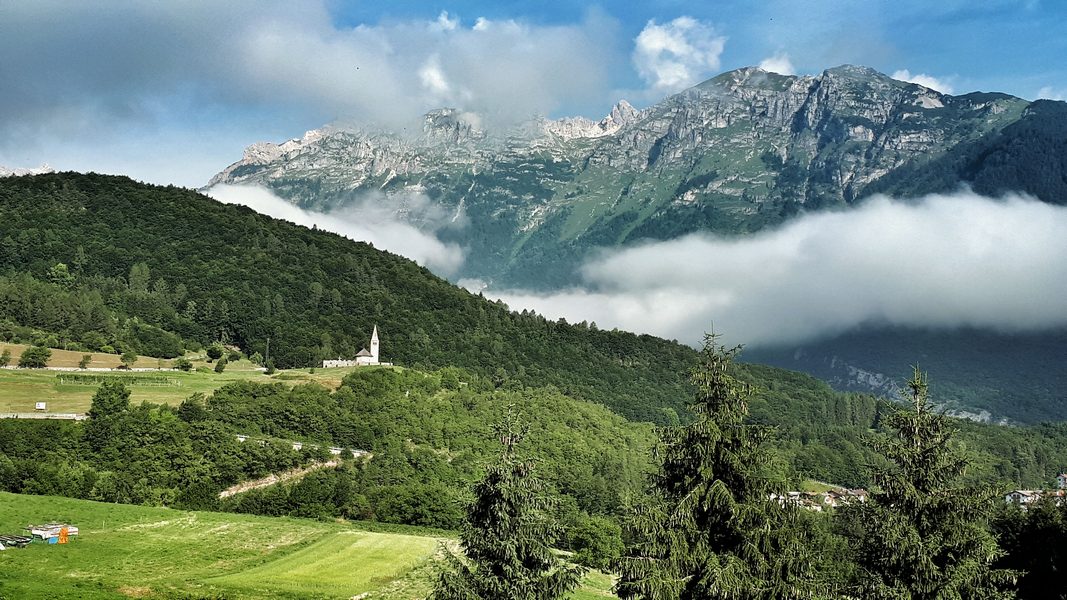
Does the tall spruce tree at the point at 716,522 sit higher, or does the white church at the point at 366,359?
the white church at the point at 366,359

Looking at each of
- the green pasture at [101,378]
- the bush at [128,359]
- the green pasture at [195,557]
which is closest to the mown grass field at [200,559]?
the green pasture at [195,557]

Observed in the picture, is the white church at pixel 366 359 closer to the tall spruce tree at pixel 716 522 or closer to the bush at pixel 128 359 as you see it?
the bush at pixel 128 359

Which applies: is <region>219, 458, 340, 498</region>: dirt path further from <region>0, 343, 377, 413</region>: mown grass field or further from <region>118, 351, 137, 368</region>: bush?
<region>118, 351, 137, 368</region>: bush

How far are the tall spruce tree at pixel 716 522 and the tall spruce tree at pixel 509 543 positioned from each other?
2755mm

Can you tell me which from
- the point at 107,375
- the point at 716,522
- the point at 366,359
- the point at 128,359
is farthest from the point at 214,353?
the point at 716,522

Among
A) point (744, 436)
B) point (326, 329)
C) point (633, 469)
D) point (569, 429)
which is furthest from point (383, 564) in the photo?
point (326, 329)

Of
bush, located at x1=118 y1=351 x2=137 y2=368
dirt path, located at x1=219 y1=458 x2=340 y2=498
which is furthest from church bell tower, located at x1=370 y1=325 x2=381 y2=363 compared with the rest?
dirt path, located at x1=219 y1=458 x2=340 y2=498

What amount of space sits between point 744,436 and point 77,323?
158893 mm

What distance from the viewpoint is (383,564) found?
187 ft

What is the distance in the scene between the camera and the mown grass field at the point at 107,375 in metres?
102

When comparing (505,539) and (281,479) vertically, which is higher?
(505,539)

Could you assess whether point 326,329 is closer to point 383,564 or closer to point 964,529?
point 383,564

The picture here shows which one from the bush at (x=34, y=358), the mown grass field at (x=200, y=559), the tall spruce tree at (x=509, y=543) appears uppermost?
the bush at (x=34, y=358)

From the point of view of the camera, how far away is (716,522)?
71.1ft
